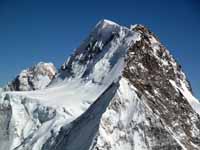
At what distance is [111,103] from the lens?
35.7m

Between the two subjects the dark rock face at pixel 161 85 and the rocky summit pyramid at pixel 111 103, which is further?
the dark rock face at pixel 161 85

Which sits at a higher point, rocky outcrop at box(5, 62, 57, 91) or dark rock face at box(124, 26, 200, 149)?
rocky outcrop at box(5, 62, 57, 91)

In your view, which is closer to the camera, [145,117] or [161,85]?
[145,117]

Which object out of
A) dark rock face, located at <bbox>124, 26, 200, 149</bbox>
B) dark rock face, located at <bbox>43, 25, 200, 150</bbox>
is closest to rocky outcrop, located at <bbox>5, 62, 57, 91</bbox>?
dark rock face, located at <bbox>124, 26, 200, 149</bbox>

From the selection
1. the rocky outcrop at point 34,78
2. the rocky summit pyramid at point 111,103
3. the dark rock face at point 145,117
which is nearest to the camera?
the dark rock face at point 145,117

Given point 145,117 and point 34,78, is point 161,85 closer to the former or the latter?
point 145,117

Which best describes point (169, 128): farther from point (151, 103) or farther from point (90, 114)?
point (90, 114)

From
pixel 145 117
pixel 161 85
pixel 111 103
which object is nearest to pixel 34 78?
pixel 161 85

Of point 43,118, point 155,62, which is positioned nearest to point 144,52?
point 155,62

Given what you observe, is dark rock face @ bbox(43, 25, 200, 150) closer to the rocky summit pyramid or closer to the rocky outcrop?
the rocky summit pyramid

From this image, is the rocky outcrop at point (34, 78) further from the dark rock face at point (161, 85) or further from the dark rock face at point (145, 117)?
the dark rock face at point (145, 117)

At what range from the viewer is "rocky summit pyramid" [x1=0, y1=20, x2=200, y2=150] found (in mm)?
34938

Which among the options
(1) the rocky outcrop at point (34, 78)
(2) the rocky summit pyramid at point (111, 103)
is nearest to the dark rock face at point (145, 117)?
(2) the rocky summit pyramid at point (111, 103)

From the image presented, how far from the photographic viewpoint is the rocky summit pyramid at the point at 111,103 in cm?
3494
